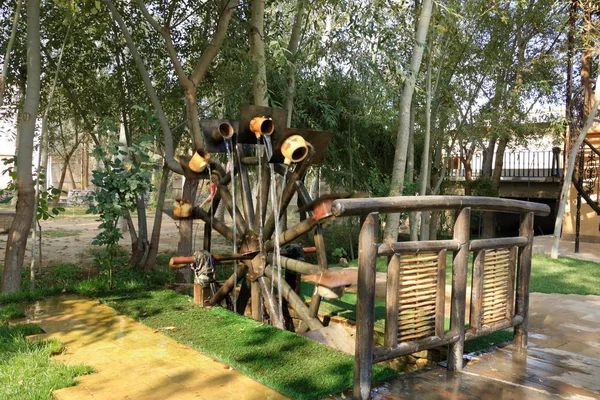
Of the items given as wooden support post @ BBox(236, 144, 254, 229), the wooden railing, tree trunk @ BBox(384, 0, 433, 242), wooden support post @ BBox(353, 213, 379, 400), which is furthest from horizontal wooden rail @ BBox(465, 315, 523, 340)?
tree trunk @ BBox(384, 0, 433, 242)

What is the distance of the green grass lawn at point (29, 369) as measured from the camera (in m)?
3.05

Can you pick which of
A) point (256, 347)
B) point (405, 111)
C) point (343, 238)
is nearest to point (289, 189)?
point (256, 347)

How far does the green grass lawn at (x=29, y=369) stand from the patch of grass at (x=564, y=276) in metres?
6.38

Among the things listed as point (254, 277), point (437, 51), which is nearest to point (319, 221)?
point (254, 277)

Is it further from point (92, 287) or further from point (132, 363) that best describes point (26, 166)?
point (132, 363)

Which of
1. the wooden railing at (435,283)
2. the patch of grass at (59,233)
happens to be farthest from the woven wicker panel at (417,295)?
→ the patch of grass at (59,233)

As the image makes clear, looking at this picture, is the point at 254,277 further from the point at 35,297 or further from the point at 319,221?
the point at 35,297

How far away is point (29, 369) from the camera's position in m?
3.39

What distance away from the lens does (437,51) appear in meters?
10.7

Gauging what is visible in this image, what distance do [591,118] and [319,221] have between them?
8.08 meters

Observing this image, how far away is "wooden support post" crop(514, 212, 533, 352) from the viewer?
4238 millimetres

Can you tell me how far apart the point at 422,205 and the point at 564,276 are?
6628mm

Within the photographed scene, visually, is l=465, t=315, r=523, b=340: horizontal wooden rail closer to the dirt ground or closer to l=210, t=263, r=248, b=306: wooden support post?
l=210, t=263, r=248, b=306: wooden support post

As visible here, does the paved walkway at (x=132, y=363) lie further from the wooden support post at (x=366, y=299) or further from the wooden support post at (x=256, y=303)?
the wooden support post at (x=256, y=303)
